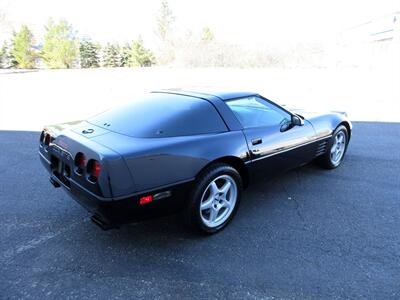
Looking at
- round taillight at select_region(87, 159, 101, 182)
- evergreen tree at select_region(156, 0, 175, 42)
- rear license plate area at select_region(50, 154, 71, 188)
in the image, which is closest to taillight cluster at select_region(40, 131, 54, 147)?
rear license plate area at select_region(50, 154, 71, 188)

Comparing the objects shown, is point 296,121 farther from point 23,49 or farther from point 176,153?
point 23,49

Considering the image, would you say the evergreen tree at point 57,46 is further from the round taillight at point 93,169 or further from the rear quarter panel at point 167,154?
the round taillight at point 93,169

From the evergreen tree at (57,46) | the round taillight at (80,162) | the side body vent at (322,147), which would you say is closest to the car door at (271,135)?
the side body vent at (322,147)

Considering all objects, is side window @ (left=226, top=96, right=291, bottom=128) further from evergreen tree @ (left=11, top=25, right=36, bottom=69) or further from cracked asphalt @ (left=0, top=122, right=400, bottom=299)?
evergreen tree @ (left=11, top=25, right=36, bottom=69)

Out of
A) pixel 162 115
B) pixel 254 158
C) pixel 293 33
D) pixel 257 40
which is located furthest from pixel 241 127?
pixel 293 33

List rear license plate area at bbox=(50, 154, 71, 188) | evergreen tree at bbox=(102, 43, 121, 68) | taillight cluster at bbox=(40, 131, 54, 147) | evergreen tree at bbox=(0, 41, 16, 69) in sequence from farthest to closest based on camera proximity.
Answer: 1. evergreen tree at bbox=(102, 43, 121, 68)
2. evergreen tree at bbox=(0, 41, 16, 69)
3. taillight cluster at bbox=(40, 131, 54, 147)
4. rear license plate area at bbox=(50, 154, 71, 188)

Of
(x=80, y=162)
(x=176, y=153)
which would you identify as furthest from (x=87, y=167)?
(x=176, y=153)

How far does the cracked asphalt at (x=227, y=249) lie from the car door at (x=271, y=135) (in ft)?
1.44

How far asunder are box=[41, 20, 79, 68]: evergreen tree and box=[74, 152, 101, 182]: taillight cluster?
99.4 feet

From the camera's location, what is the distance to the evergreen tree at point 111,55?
1276 inches

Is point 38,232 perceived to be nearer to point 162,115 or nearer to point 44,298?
point 44,298

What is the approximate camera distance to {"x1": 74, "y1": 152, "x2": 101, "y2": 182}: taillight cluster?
2.04m

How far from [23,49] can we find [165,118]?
105 ft

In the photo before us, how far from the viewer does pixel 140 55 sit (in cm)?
3106
